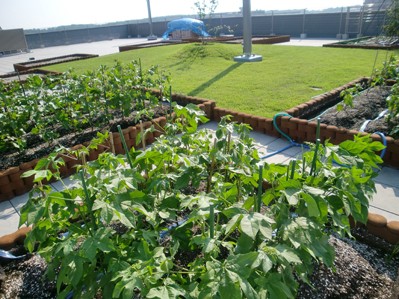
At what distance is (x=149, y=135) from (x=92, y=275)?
3.50 m

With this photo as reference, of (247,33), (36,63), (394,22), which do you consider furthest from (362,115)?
(36,63)

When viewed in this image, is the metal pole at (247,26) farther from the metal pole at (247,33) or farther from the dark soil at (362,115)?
the dark soil at (362,115)

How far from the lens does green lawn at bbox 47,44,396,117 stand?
647 cm

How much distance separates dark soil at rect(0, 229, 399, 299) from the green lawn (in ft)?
11.0

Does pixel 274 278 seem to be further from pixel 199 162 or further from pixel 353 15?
pixel 353 15

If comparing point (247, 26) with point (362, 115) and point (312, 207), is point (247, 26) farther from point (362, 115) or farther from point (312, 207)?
point (312, 207)

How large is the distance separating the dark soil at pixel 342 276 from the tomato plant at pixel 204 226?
17.6 inches

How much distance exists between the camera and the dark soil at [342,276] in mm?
2037

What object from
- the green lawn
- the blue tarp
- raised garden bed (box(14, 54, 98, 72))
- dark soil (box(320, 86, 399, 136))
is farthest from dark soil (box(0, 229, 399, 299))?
the blue tarp

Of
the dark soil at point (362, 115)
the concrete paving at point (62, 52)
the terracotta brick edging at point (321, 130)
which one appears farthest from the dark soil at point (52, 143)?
the concrete paving at point (62, 52)

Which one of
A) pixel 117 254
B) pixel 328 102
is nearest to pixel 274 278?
pixel 117 254

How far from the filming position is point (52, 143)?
4.59 m

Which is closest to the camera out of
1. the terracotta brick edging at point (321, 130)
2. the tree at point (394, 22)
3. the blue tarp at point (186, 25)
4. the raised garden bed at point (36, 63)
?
the terracotta brick edging at point (321, 130)

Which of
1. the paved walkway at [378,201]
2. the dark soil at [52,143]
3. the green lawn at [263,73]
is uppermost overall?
the dark soil at [52,143]
